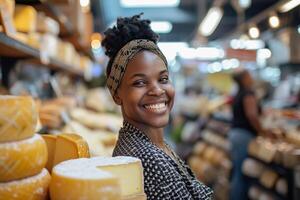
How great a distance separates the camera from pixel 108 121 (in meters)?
4.29

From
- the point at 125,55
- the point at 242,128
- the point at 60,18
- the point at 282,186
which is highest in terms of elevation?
the point at 60,18

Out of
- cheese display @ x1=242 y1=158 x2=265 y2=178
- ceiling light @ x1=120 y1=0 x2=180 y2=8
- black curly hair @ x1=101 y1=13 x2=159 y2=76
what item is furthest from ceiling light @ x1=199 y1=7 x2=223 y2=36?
black curly hair @ x1=101 y1=13 x2=159 y2=76

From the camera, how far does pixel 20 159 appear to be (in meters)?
0.90

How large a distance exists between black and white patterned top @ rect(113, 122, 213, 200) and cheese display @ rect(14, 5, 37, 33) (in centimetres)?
115

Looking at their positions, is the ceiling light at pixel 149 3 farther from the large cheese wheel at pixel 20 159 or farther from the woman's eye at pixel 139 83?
the large cheese wheel at pixel 20 159

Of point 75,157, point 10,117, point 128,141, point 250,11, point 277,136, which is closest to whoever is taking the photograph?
point 10,117

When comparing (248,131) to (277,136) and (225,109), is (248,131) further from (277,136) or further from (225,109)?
(225,109)

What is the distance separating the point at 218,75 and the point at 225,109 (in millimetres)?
5375

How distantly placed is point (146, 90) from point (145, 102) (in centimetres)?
4

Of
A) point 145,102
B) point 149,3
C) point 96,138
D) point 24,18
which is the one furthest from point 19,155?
point 149,3

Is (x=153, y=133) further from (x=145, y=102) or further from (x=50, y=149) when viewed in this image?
(x=50, y=149)

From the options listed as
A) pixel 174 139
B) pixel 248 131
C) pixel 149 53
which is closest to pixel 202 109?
pixel 174 139

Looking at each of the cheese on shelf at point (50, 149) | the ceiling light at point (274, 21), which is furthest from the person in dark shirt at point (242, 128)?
the cheese on shelf at point (50, 149)

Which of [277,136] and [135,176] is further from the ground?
[135,176]
